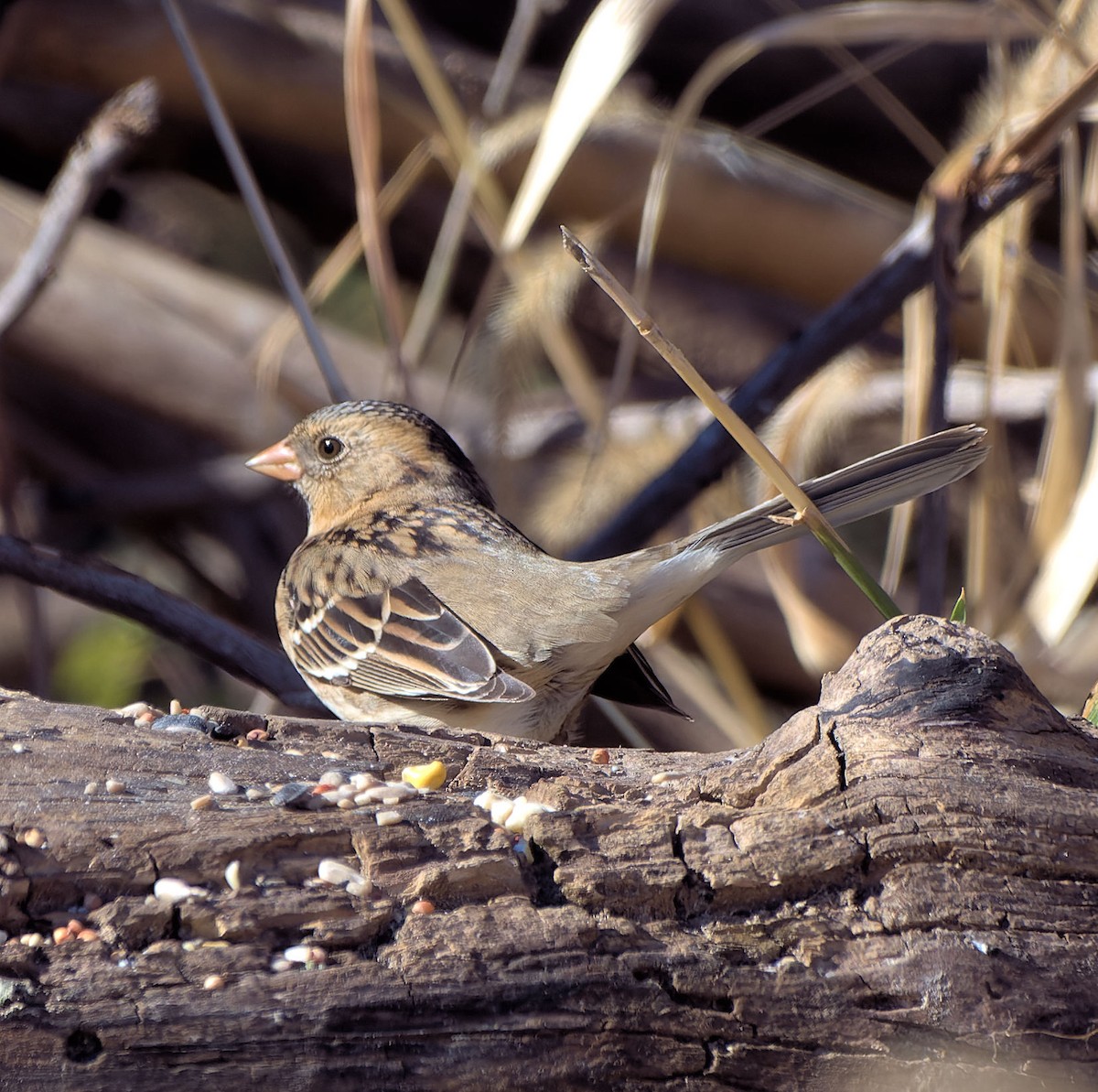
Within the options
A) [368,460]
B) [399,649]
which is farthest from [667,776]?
[368,460]

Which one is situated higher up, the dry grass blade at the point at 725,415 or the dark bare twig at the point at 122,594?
the dark bare twig at the point at 122,594

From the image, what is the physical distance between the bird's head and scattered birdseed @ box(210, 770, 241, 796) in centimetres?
148

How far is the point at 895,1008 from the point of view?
143 centimetres

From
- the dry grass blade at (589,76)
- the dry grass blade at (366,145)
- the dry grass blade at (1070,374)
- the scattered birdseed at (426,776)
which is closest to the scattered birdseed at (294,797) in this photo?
the scattered birdseed at (426,776)

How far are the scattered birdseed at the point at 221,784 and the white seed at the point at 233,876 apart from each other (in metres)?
0.13

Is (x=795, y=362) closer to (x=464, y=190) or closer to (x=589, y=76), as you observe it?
(x=589, y=76)

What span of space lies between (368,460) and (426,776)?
1.55 metres

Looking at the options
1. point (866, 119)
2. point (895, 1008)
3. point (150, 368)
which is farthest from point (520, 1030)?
point (866, 119)

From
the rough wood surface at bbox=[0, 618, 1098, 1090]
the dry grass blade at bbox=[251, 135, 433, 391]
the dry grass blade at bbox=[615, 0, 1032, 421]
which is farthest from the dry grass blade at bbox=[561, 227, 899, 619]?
the dry grass blade at bbox=[251, 135, 433, 391]

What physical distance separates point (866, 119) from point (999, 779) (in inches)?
132

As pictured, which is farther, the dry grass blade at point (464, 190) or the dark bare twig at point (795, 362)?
the dry grass blade at point (464, 190)

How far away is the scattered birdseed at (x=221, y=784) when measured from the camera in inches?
62.4

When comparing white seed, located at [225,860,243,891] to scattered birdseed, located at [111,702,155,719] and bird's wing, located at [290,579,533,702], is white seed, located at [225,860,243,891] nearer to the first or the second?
scattered birdseed, located at [111,702,155,719]

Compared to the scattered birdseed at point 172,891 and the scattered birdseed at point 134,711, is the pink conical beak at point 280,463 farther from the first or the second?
the scattered birdseed at point 172,891
